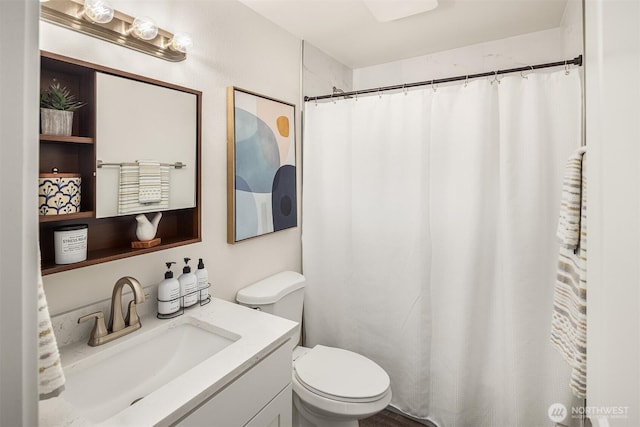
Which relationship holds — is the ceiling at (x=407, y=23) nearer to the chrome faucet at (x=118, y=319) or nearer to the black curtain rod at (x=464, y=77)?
the black curtain rod at (x=464, y=77)

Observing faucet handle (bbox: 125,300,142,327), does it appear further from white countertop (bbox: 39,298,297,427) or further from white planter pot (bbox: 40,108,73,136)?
white planter pot (bbox: 40,108,73,136)

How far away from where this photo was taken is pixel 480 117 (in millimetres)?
1734

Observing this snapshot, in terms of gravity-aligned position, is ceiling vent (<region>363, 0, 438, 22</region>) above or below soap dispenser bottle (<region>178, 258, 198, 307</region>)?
above

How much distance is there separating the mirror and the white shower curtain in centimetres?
98

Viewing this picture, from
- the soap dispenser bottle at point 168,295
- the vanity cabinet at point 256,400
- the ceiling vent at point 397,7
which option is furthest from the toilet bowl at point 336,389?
the ceiling vent at point 397,7

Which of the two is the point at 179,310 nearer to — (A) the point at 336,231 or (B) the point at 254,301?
(B) the point at 254,301

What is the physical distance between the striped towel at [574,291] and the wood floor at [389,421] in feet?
3.65

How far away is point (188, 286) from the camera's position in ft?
4.72

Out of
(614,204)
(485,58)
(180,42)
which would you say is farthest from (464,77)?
(614,204)

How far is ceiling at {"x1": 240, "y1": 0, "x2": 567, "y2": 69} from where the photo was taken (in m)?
1.82

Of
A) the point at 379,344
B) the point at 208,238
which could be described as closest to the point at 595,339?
the point at 208,238

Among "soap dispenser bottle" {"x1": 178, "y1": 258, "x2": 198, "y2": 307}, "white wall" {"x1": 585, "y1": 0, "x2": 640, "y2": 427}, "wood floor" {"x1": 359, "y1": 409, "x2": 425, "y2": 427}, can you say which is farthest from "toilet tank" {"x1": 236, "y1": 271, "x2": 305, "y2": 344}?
"white wall" {"x1": 585, "y1": 0, "x2": 640, "y2": 427}

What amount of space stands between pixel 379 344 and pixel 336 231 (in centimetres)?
78

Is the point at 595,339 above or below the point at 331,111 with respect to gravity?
below
